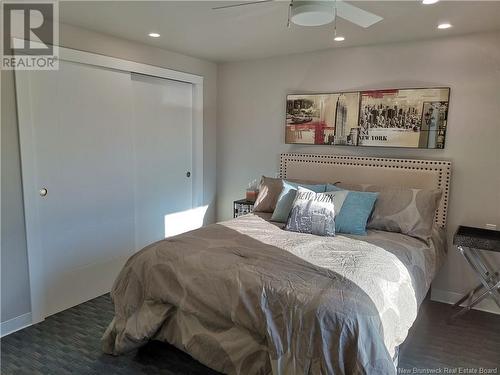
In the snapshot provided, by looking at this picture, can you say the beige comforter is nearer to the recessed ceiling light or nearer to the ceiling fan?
the ceiling fan

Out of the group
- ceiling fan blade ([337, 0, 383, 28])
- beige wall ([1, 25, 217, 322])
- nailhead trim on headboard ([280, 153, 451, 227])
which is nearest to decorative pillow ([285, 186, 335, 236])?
nailhead trim on headboard ([280, 153, 451, 227])

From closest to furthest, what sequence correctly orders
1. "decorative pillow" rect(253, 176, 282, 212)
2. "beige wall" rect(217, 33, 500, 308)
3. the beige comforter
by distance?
the beige comforter → "beige wall" rect(217, 33, 500, 308) → "decorative pillow" rect(253, 176, 282, 212)

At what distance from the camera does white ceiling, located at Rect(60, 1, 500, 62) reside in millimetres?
2354

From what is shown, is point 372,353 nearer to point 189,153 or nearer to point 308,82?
point 308,82

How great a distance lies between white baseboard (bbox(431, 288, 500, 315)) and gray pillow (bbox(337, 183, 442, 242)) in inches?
32.9

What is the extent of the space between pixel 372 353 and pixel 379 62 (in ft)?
8.67

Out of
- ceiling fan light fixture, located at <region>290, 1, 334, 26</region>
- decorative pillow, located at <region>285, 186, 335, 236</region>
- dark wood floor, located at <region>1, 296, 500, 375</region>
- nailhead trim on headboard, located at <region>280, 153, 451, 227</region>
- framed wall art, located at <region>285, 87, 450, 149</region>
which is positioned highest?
ceiling fan light fixture, located at <region>290, 1, 334, 26</region>

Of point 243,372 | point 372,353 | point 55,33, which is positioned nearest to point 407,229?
point 372,353

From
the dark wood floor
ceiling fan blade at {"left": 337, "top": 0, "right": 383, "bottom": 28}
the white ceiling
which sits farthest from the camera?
the white ceiling

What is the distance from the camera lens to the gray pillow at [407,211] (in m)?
2.74

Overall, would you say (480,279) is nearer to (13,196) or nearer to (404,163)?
(404,163)

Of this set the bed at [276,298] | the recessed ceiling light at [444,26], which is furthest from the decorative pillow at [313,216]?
the recessed ceiling light at [444,26]

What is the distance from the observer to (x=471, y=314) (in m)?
3.00

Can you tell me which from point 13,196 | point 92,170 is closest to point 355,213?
point 92,170
